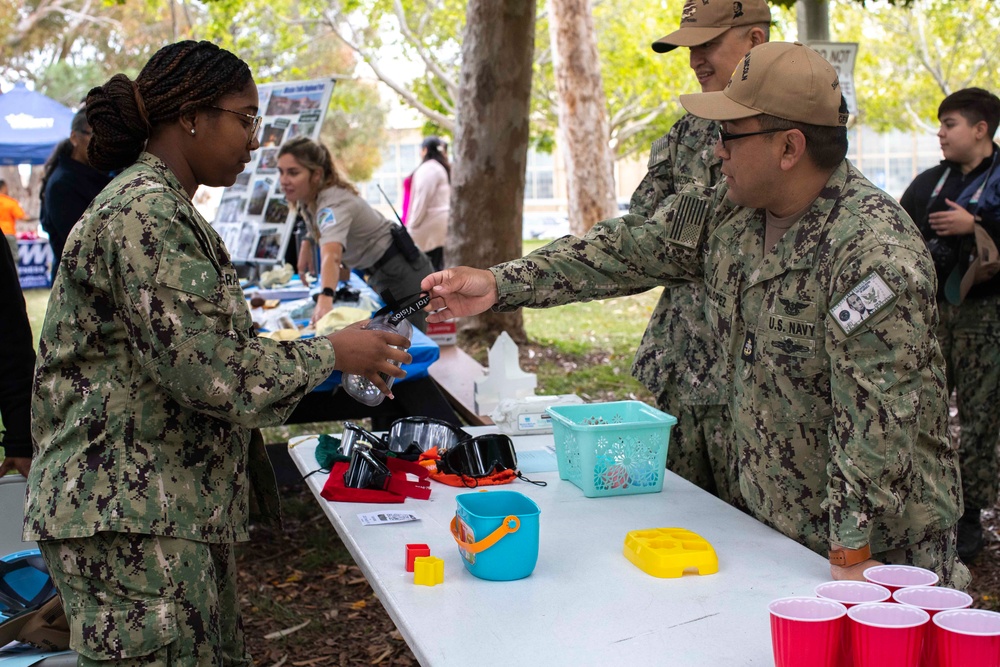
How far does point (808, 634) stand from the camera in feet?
4.74

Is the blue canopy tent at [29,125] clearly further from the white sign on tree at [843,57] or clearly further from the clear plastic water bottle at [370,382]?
the clear plastic water bottle at [370,382]

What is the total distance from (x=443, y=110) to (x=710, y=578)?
19.9 meters

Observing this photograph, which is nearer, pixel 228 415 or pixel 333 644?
pixel 228 415

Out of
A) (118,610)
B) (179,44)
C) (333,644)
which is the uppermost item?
(179,44)

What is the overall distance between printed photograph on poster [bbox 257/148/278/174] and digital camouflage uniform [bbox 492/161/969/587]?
6478 mm

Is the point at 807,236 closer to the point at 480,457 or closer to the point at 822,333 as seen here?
the point at 822,333

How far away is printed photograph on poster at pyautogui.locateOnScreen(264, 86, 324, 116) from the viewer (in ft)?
27.6

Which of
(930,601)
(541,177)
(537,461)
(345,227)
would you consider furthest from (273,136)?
(541,177)

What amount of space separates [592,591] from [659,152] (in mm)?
1884

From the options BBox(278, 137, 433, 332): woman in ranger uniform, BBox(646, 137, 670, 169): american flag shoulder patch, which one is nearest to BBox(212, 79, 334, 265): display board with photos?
BBox(278, 137, 433, 332): woman in ranger uniform

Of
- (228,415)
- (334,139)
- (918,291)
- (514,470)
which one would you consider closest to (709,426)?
(514,470)

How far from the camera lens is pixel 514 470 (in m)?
2.75

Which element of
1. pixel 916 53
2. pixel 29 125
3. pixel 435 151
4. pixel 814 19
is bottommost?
pixel 435 151

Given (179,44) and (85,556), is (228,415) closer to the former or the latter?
(85,556)
